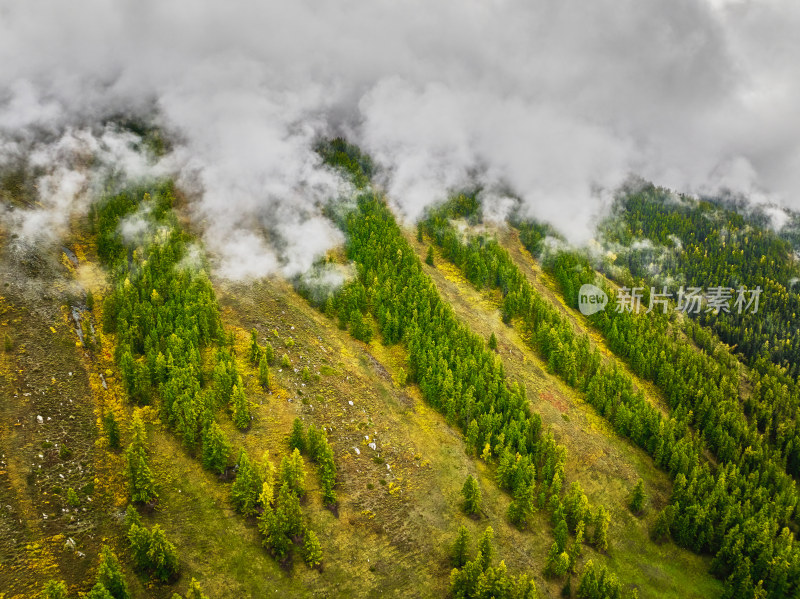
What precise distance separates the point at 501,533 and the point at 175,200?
533 feet

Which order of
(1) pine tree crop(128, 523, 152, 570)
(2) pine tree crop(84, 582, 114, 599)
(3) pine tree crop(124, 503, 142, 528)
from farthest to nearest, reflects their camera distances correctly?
(3) pine tree crop(124, 503, 142, 528), (1) pine tree crop(128, 523, 152, 570), (2) pine tree crop(84, 582, 114, 599)

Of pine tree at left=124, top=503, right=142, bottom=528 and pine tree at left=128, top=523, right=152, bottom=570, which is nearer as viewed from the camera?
pine tree at left=128, top=523, right=152, bottom=570

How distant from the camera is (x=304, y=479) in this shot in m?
88.4

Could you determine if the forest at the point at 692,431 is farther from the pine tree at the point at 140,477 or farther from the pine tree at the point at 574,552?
the pine tree at the point at 140,477

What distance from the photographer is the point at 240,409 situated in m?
93.8

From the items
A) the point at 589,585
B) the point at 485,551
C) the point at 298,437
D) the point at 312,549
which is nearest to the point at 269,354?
the point at 298,437

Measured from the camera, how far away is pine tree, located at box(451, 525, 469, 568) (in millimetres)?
80375

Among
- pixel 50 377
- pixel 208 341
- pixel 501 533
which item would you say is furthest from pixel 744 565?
pixel 50 377

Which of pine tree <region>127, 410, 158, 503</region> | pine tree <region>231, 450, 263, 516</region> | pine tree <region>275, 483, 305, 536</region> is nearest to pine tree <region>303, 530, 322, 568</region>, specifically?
Result: pine tree <region>275, 483, 305, 536</region>

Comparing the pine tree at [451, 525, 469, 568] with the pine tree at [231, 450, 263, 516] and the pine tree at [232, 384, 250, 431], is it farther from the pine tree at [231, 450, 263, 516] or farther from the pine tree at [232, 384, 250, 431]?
the pine tree at [232, 384, 250, 431]

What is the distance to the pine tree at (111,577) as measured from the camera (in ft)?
Answer: 195

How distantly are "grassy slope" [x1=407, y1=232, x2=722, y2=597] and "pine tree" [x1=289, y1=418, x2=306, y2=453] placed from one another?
63305mm

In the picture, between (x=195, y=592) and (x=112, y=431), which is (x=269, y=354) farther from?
(x=195, y=592)

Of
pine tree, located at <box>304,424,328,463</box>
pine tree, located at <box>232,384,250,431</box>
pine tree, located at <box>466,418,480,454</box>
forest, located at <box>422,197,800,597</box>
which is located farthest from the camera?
pine tree, located at <box>466,418,480,454</box>
